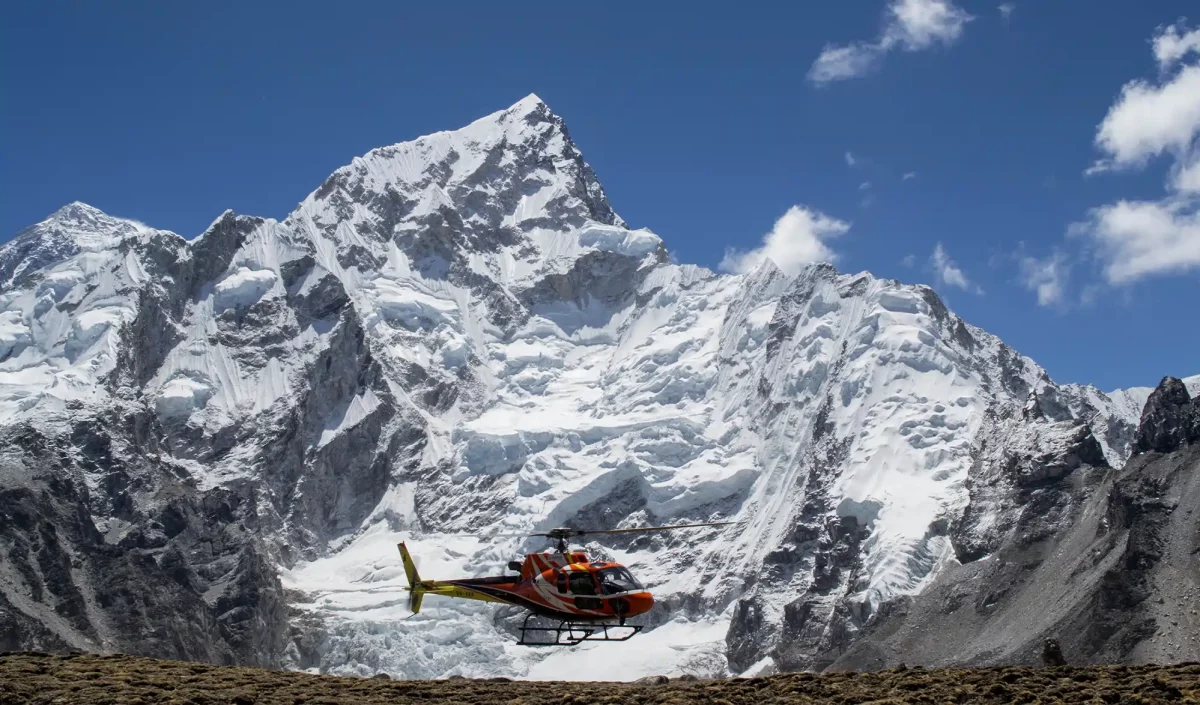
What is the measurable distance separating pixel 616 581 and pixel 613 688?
70.6 ft

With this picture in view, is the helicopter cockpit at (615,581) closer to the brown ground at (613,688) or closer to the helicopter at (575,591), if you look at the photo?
the helicopter at (575,591)

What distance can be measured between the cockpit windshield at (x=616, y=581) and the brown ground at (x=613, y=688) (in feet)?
59.8

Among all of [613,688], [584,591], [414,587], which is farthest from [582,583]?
[613,688]

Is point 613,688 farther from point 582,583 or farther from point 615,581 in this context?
point 615,581

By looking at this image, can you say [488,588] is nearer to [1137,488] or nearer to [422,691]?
[422,691]

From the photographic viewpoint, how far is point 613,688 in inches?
1912

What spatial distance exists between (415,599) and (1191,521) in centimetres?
13746

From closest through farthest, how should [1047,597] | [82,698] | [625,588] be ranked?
[82,698], [625,588], [1047,597]

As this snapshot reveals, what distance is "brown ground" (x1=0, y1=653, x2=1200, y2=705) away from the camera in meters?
41.6

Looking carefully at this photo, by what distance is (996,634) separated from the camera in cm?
19112

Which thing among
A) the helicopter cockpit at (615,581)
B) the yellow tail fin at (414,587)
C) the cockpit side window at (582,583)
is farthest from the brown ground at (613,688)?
the yellow tail fin at (414,587)

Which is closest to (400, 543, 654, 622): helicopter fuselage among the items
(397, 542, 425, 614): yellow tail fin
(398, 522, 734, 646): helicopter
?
(398, 522, 734, 646): helicopter

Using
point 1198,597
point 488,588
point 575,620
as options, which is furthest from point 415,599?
point 1198,597

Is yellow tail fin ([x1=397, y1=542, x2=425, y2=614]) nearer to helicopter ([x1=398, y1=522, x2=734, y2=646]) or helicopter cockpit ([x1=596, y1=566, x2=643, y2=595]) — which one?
helicopter ([x1=398, y1=522, x2=734, y2=646])
